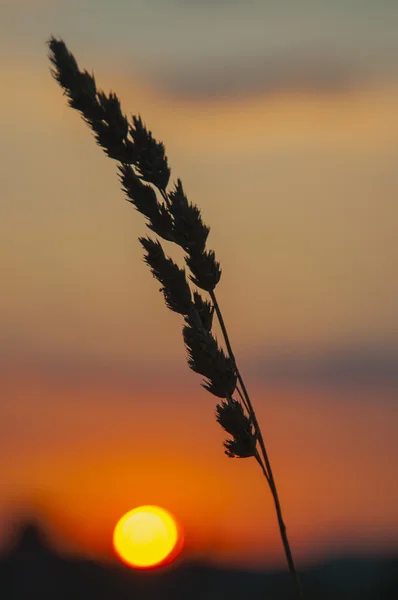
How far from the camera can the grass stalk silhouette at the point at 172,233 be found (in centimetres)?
321

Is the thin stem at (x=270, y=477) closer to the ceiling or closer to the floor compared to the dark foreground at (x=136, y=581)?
closer to the floor

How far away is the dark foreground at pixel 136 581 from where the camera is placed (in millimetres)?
104188

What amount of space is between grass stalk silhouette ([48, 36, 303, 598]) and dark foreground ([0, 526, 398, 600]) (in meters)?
99.8

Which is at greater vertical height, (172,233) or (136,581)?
(136,581)

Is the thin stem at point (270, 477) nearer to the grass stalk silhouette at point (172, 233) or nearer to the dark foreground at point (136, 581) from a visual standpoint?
the grass stalk silhouette at point (172, 233)

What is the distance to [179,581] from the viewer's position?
4466 inches

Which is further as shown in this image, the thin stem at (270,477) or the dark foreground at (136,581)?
the dark foreground at (136,581)

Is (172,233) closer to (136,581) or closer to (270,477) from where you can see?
(270,477)

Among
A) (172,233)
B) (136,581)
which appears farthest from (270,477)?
(136,581)

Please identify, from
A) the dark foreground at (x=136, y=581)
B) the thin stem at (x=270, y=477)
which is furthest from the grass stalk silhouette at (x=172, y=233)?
the dark foreground at (x=136, y=581)

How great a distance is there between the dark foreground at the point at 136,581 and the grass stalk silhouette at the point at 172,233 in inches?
3927

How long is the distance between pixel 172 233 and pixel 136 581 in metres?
106

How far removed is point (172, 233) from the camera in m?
3.33

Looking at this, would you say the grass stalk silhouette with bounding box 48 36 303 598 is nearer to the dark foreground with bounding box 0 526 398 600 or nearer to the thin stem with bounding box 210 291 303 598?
the thin stem with bounding box 210 291 303 598
